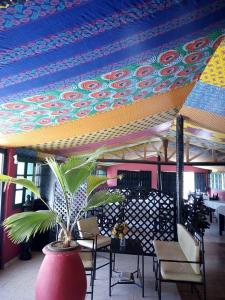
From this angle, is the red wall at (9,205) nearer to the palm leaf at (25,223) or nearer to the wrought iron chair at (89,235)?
the wrought iron chair at (89,235)

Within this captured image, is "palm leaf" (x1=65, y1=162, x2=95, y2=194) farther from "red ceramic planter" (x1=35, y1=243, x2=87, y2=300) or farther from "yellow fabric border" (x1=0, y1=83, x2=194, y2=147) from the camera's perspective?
"yellow fabric border" (x1=0, y1=83, x2=194, y2=147)

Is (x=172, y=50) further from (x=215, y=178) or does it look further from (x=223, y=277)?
(x=215, y=178)

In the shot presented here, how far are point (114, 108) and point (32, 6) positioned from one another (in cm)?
191

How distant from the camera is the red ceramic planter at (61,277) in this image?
193 cm

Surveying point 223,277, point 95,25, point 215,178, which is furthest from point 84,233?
point 215,178

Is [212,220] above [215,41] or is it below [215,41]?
below

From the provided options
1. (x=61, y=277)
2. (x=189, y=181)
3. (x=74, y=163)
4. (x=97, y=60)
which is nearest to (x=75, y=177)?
(x=74, y=163)

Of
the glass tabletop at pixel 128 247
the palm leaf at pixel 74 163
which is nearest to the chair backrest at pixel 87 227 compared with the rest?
the glass tabletop at pixel 128 247

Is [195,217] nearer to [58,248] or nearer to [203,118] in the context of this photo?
[203,118]

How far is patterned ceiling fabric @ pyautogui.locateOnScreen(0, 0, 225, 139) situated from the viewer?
1350 mm

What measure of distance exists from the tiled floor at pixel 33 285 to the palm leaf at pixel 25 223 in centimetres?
130

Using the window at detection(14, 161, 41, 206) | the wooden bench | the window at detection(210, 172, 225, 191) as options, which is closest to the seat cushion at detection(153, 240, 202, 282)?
the wooden bench

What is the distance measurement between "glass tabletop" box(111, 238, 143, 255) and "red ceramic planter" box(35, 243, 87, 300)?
49.5 inches

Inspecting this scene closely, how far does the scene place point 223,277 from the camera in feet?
11.8
